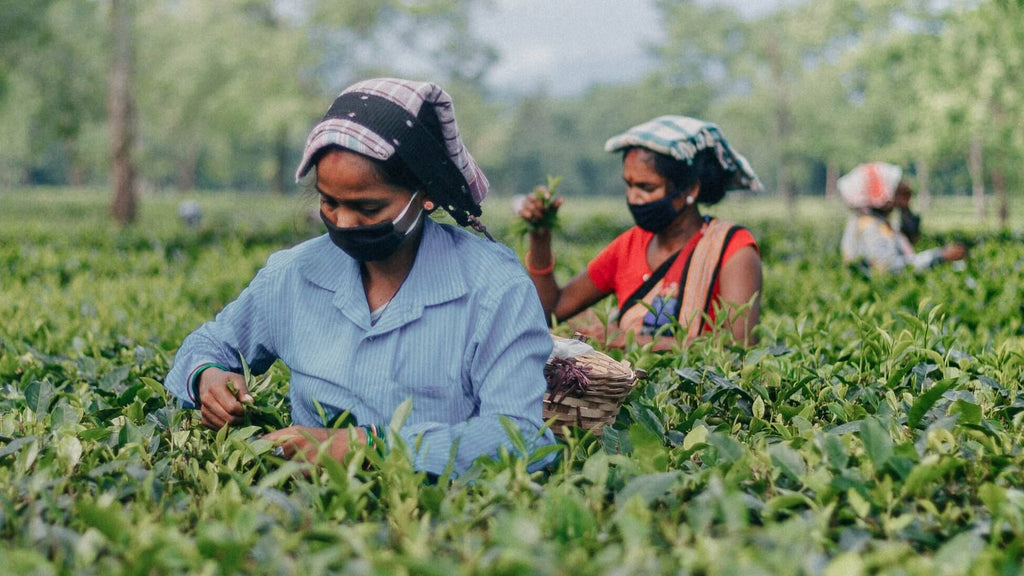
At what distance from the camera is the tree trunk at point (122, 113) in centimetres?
1333

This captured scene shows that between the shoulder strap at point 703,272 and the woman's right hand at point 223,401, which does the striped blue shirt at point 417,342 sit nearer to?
the woman's right hand at point 223,401

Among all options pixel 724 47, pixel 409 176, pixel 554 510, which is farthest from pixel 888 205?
pixel 724 47

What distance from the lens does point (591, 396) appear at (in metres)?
2.14

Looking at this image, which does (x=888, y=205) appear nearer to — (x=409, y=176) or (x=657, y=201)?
(x=657, y=201)

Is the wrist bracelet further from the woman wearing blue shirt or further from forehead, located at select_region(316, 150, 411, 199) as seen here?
forehead, located at select_region(316, 150, 411, 199)

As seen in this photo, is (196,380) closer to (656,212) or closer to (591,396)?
(591,396)

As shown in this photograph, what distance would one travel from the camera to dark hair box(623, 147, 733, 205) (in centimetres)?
364

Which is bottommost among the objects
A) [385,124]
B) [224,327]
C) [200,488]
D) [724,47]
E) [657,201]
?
[200,488]

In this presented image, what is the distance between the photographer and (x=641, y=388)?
8.13ft

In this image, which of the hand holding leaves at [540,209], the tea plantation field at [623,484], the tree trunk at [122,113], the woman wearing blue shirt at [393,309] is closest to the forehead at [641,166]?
the hand holding leaves at [540,209]

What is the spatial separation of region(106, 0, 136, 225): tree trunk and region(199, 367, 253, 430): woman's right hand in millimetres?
12845

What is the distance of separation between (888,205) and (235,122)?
31.1 m

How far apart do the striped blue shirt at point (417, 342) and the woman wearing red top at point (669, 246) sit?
4.30 feet

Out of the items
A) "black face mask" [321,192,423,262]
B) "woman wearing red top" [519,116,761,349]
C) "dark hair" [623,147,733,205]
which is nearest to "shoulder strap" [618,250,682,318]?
"woman wearing red top" [519,116,761,349]
